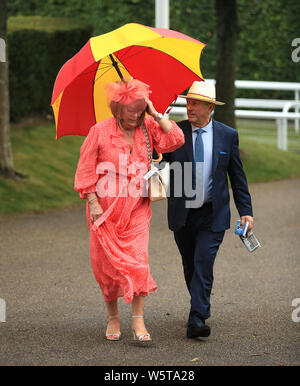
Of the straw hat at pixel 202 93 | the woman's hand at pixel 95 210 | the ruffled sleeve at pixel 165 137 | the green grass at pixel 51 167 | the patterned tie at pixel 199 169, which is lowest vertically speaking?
the green grass at pixel 51 167

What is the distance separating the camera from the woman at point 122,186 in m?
5.63

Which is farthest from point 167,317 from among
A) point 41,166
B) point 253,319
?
point 41,166

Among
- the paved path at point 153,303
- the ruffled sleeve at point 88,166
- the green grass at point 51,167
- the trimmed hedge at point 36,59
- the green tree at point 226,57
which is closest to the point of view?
the paved path at point 153,303

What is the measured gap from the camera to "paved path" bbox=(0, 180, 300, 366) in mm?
5477

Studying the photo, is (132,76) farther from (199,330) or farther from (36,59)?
(36,59)

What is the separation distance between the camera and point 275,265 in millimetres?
8625

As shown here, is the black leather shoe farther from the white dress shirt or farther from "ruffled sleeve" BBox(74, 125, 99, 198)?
"ruffled sleeve" BBox(74, 125, 99, 198)

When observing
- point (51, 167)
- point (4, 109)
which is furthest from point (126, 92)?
point (51, 167)

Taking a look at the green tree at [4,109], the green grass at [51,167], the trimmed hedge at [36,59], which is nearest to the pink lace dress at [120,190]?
the green grass at [51,167]

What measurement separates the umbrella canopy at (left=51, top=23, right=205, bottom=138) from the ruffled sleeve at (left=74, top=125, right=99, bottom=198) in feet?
1.65

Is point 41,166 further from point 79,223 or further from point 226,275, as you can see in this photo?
point 226,275

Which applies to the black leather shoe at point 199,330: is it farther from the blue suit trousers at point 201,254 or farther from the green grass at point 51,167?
the green grass at point 51,167

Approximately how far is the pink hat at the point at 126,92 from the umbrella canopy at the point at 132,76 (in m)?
0.46

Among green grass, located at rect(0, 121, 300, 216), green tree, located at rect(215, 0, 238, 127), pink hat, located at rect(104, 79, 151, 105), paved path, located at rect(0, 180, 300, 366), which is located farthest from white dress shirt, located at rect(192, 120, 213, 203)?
green tree, located at rect(215, 0, 238, 127)
